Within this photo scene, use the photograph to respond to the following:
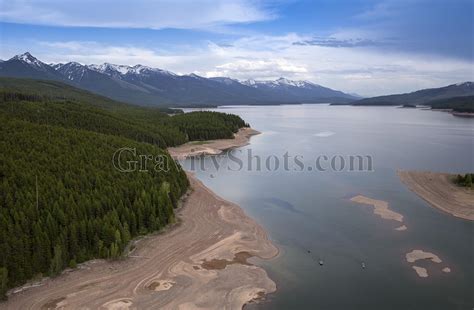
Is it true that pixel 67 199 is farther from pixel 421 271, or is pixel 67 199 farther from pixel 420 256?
pixel 420 256

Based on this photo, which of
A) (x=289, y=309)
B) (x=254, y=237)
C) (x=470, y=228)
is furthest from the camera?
(x=470, y=228)

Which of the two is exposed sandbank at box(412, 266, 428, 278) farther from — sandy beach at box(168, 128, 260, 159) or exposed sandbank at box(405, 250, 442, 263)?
sandy beach at box(168, 128, 260, 159)

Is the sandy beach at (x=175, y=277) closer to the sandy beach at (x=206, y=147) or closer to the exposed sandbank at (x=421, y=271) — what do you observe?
the exposed sandbank at (x=421, y=271)

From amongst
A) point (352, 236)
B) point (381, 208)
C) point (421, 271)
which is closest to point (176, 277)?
point (352, 236)

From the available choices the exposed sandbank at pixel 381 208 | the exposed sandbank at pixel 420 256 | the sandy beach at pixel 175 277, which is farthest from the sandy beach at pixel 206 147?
the exposed sandbank at pixel 420 256

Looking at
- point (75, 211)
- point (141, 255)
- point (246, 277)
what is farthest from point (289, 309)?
point (75, 211)

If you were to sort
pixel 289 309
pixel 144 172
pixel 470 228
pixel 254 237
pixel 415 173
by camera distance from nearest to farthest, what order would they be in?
1. pixel 289 309
2. pixel 254 237
3. pixel 470 228
4. pixel 144 172
5. pixel 415 173

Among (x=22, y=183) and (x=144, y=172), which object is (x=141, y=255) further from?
(x=144, y=172)
